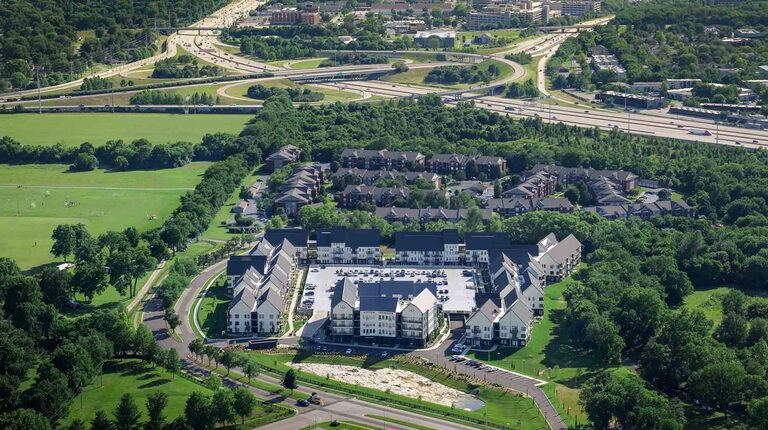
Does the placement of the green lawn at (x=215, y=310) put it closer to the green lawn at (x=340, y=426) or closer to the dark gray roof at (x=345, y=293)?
the dark gray roof at (x=345, y=293)

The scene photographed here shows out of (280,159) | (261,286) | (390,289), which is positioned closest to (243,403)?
(390,289)

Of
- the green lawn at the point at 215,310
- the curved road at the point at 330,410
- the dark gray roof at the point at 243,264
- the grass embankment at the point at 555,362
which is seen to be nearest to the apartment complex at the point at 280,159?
the green lawn at the point at 215,310

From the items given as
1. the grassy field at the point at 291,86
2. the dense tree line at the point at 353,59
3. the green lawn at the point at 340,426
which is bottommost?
the green lawn at the point at 340,426

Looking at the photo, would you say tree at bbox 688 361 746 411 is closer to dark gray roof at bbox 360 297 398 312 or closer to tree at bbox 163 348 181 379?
dark gray roof at bbox 360 297 398 312

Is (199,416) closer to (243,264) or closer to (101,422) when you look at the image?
(101,422)

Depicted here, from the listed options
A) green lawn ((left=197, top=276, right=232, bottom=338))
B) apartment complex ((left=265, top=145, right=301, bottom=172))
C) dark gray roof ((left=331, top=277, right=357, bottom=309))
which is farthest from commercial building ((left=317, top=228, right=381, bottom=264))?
apartment complex ((left=265, top=145, right=301, bottom=172))

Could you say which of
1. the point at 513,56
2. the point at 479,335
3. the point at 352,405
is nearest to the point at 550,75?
the point at 513,56

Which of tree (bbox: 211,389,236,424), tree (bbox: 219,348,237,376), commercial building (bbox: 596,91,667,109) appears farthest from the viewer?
commercial building (bbox: 596,91,667,109)
